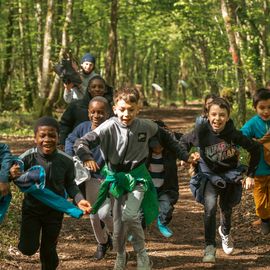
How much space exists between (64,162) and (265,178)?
3.13 meters

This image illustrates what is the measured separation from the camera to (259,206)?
Result: 770 centimetres

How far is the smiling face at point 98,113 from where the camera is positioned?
696cm

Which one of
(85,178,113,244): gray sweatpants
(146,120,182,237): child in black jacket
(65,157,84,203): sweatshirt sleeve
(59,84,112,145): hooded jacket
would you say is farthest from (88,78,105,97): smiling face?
(65,157,84,203): sweatshirt sleeve

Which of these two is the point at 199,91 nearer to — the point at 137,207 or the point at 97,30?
the point at 97,30

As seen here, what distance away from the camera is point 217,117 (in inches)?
260

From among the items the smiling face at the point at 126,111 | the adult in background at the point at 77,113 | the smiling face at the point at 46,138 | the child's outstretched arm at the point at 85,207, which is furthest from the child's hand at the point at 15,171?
the adult in background at the point at 77,113

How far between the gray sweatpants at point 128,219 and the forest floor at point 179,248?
70 cm

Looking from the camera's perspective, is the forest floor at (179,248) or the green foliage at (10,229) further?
the green foliage at (10,229)

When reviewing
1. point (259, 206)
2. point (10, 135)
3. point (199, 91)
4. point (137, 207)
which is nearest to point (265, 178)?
point (259, 206)

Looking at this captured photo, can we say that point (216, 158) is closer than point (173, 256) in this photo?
Yes

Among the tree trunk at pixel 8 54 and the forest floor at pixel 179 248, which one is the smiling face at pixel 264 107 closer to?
the forest floor at pixel 179 248

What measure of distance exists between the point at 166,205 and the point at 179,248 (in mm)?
788

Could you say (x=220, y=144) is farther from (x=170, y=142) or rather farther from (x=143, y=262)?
(x=143, y=262)

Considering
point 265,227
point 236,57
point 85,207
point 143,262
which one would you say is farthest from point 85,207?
point 236,57
